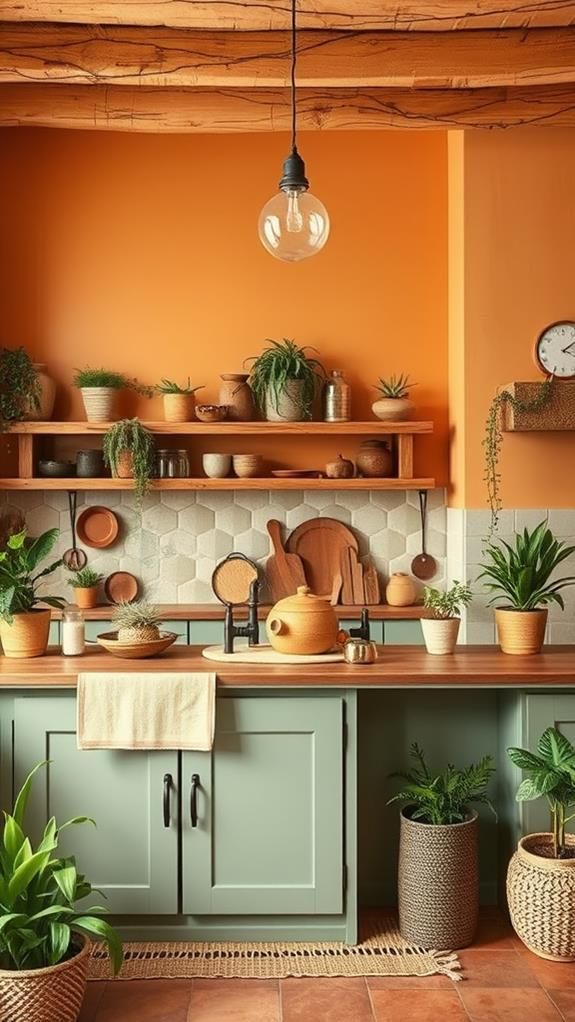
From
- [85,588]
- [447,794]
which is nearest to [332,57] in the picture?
[85,588]

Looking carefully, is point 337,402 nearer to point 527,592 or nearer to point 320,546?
point 320,546

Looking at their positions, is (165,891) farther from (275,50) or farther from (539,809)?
(275,50)

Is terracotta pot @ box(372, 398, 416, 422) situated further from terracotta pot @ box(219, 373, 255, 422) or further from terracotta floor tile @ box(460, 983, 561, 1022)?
terracotta floor tile @ box(460, 983, 561, 1022)

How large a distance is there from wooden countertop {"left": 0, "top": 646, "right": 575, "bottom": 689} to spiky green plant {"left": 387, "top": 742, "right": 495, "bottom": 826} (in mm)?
348

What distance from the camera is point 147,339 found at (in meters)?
5.82

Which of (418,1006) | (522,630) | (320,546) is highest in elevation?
(320,546)

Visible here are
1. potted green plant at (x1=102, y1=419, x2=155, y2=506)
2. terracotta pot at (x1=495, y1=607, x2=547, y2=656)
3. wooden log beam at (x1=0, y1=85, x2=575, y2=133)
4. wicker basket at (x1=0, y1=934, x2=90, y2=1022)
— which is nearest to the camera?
wicker basket at (x1=0, y1=934, x2=90, y2=1022)

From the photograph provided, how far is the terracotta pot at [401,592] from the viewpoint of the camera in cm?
563

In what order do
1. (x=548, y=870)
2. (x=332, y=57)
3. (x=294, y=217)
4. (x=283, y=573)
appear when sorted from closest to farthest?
(x=294, y=217)
(x=548, y=870)
(x=332, y=57)
(x=283, y=573)

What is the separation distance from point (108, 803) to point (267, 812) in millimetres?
555

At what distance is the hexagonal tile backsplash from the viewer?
5.82 metres

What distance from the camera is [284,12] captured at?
13.9 ft

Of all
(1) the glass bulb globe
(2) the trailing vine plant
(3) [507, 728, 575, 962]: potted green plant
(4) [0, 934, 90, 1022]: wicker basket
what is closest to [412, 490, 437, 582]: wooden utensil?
(2) the trailing vine plant

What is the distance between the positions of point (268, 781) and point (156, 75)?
9.69ft
